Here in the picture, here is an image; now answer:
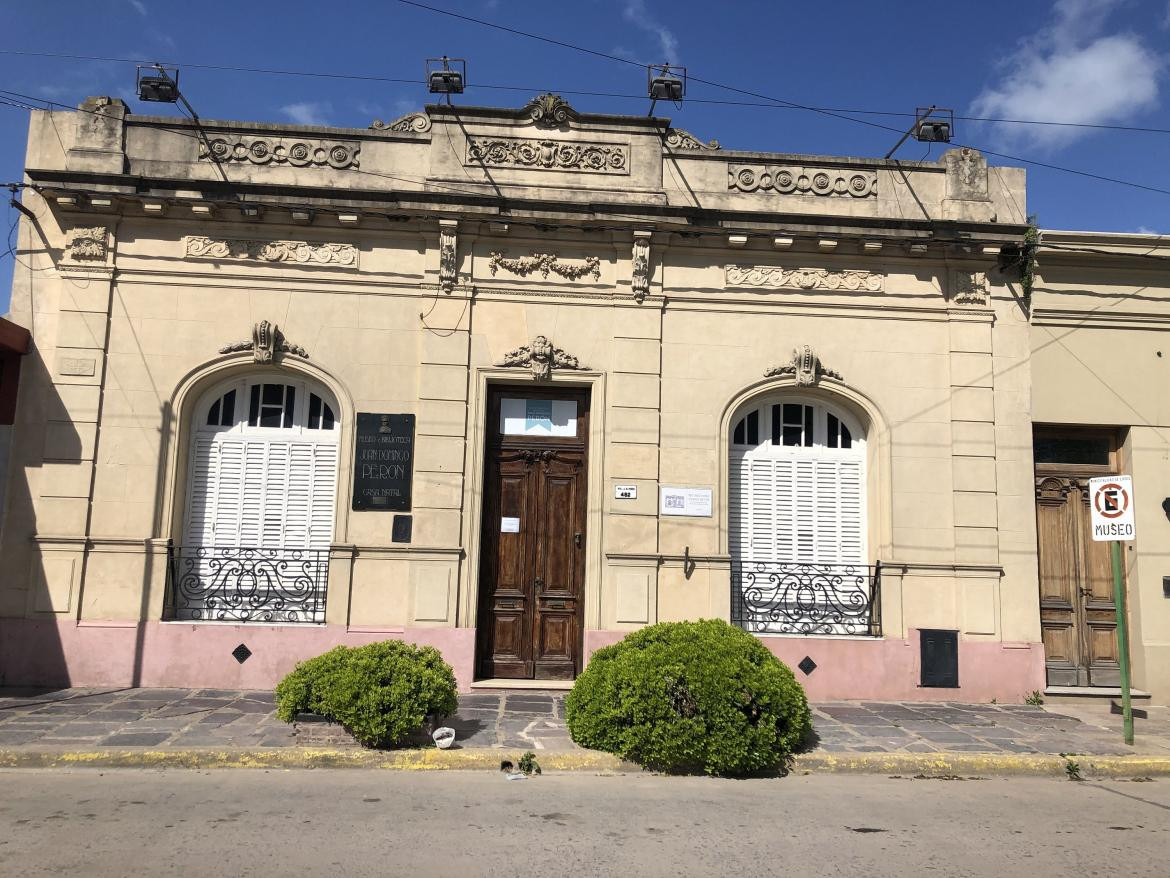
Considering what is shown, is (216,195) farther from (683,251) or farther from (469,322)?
(683,251)

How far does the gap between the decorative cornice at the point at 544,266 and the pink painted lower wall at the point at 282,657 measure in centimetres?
424

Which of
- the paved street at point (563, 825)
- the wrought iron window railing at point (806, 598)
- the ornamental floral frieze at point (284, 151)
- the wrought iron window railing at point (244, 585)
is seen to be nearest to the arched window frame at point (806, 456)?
the wrought iron window railing at point (806, 598)

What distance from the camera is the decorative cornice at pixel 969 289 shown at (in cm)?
1053

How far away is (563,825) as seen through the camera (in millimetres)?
5523

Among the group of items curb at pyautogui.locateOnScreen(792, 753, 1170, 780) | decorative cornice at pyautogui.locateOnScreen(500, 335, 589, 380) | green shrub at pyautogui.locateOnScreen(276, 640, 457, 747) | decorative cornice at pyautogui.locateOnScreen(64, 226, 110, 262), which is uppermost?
decorative cornice at pyautogui.locateOnScreen(64, 226, 110, 262)

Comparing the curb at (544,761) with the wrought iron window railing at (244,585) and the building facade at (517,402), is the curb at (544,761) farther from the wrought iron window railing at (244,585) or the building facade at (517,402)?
the wrought iron window railing at (244,585)

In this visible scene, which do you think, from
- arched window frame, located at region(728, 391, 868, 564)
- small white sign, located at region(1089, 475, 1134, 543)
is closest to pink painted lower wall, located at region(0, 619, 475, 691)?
arched window frame, located at region(728, 391, 868, 564)

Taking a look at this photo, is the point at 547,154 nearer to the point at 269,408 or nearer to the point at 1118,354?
the point at 269,408

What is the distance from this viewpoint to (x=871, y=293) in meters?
10.5

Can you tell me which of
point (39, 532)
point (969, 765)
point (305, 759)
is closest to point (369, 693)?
point (305, 759)

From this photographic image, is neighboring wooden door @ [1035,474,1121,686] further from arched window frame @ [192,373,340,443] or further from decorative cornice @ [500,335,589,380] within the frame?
arched window frame @ [192,373,340,443]

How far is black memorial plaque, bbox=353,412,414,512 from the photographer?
31.9 ft

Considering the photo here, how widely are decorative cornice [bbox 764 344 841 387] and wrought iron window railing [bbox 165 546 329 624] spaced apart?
5.81m

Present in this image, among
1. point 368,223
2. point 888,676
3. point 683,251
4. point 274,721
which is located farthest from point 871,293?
point 274,721
